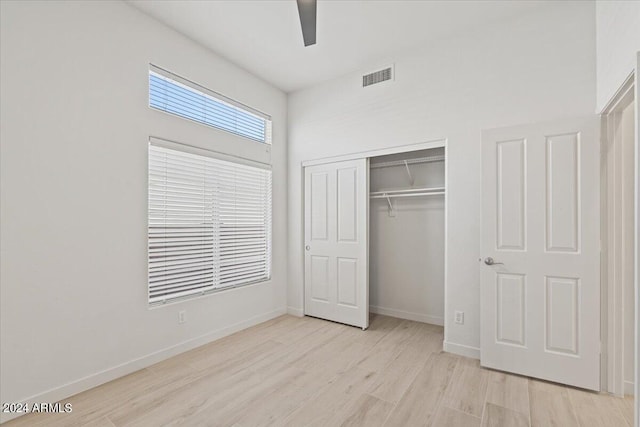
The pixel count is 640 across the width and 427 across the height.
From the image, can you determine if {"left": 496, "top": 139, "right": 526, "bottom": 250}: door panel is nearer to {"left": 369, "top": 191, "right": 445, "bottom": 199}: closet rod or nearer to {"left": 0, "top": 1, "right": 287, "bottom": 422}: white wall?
{"left": 369, "top": 191, "right": 445, "bottom": 199}: closet rod

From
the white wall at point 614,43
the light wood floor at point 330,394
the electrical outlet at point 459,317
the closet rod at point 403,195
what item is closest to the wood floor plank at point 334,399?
the light wood floor at point 330,394

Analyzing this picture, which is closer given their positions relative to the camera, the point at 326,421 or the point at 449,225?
the point at 326,421

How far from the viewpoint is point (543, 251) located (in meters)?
2.53

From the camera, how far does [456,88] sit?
3.12m

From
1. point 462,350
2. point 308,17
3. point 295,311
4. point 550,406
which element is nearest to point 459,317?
point 462,350

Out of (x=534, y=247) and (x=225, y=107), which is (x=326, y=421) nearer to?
(x=534, y=247)

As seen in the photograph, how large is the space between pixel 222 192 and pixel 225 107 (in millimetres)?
1001

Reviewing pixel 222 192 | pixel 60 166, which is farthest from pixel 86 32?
pixel 222 192

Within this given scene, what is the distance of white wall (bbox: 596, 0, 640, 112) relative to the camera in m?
1.84

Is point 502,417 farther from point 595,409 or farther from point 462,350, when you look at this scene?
point 462,350

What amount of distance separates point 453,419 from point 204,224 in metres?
2.77

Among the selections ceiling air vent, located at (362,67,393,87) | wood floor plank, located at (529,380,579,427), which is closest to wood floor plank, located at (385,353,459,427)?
wood floor plank, located at (529,380,579,427)

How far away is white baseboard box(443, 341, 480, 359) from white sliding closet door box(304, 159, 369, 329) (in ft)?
3.18

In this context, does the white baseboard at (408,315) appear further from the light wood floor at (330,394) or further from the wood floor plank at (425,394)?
the wood floor plank at (425,394)
